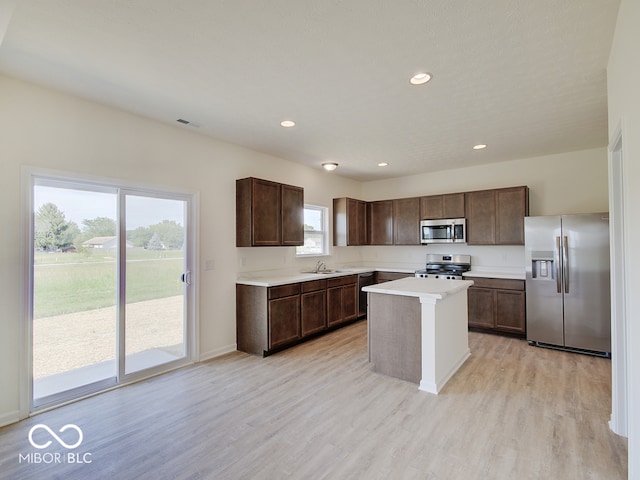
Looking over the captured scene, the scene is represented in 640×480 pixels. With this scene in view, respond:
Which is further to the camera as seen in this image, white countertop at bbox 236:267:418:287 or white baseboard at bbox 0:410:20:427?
white countertop at bbox 236:267:418:287

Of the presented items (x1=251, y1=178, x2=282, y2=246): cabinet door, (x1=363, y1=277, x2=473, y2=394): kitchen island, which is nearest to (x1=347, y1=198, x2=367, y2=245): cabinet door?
(x1=251, y1=178, x2=282, y2=246): cabinet door

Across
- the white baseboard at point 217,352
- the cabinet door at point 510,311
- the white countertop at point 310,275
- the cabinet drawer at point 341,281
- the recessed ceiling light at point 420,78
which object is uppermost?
the recessed ceiling light at point 420,78

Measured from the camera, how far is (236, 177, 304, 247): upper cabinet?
410 centimetres

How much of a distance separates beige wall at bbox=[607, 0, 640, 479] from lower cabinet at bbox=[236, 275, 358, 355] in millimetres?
3150

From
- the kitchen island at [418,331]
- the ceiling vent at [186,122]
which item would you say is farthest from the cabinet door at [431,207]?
the ceiling vent at [186,122]

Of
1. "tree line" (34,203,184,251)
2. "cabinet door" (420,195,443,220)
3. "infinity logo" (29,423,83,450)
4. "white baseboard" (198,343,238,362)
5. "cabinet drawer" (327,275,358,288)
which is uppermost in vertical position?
"cabinet door" (420,195,443,220)

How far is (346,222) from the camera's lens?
5883 mm

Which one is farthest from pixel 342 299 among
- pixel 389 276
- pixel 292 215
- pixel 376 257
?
pixel 376 257

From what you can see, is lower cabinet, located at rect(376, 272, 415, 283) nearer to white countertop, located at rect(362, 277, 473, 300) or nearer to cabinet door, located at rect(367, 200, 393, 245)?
cabinet door, located at rect(367, 200, 393, 245)

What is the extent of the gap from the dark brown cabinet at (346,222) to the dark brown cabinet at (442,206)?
120 cm

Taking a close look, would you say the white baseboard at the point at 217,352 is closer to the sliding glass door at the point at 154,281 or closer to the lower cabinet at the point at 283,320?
the sliding glass door at the point at 154,281

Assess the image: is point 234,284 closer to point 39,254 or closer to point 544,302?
point 39,254

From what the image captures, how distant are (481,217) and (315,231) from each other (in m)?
2.78

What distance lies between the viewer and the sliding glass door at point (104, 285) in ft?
8.96
